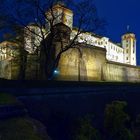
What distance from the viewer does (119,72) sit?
53625 millimetres

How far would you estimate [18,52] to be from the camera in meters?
33.2

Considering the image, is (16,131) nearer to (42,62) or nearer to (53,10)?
(53,10)

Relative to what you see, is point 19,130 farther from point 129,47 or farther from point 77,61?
point 129,47

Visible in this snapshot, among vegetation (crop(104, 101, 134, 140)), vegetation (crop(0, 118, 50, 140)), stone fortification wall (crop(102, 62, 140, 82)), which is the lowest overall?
vegetation (crop(104, 101, 134, 140))

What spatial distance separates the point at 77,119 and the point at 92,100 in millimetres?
5236

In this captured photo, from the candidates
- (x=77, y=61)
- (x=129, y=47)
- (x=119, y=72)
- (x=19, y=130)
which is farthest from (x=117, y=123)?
(x=129, y=47)

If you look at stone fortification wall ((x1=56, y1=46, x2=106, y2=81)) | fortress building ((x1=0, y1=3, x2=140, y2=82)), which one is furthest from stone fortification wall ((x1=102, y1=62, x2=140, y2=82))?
stone fortification wall ((x1=56, y1=46, x2=106, y2=81))

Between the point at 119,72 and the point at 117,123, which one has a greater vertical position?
the point at 119,72

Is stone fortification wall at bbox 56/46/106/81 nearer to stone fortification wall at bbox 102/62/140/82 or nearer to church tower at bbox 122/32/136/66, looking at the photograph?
stone fortification wall at bbox 102/62/140/82

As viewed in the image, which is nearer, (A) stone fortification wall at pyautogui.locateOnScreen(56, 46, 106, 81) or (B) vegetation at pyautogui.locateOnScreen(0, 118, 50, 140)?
(B) vegetation at pyautogui.locateOnScreen(0, 118, 50, 140)

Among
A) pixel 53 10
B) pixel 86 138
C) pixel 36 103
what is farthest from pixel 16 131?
pixel 53 10

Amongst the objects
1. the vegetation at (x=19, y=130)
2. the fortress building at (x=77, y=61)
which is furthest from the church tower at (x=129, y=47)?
the vegetation at (x=19, y=130)

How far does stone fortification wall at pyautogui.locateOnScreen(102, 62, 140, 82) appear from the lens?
49.8 meters

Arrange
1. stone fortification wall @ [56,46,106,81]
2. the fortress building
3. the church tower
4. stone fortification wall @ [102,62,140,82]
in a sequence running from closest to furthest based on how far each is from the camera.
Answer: the fortress building < stone fortification wall @ [56,46,106,81] < stone fortification wall @ [102,62,140,82] < the church tower
